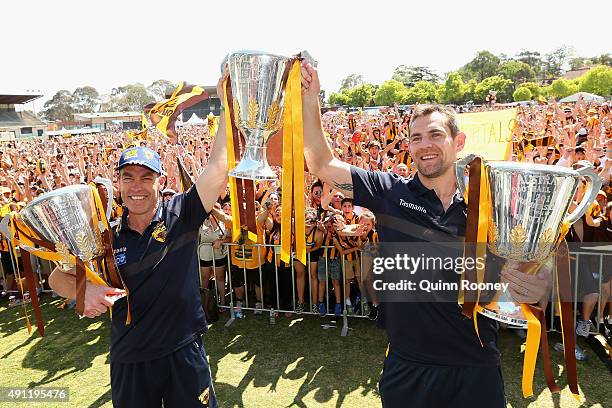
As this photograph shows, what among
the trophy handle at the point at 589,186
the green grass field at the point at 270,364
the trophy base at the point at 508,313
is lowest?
the green grass field at the point at 270,364

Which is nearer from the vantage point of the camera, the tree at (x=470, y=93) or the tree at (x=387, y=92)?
the tree at (x=470, y=93)

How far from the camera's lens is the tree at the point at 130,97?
12581cm

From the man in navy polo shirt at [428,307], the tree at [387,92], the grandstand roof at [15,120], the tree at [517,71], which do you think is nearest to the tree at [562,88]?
the tree at [387,92]

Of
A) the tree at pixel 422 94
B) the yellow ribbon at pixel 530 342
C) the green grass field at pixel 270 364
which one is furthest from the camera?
the tree at pixel 422 94

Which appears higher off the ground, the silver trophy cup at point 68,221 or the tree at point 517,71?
the tree at point 517,71

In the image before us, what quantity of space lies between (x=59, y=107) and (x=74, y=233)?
13485 centimetres

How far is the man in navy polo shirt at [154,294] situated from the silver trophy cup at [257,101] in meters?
0.38

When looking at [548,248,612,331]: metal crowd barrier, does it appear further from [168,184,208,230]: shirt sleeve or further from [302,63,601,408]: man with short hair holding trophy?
[168,184,208,230]: shirt sleeve

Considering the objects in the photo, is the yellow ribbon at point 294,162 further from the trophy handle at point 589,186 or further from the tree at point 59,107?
the tree at point 59,107

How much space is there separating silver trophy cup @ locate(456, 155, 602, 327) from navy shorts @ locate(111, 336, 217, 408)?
1542 mm

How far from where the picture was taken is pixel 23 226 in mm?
2170

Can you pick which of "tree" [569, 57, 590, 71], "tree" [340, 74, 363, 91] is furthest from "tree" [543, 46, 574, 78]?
"tree" [340, 74, 363, 91]

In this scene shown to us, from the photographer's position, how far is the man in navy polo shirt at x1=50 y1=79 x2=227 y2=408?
7.73ft

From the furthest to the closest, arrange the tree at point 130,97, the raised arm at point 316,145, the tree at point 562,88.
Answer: the tree at point 130,97
the tree at point 562,88
the raised arm at point 316,145
